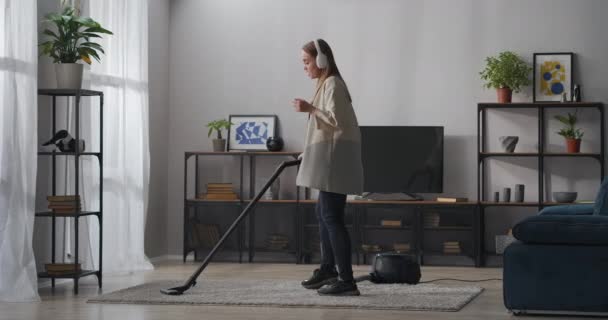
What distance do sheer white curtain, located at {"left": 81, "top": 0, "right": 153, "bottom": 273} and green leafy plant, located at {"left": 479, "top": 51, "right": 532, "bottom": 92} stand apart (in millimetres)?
2851

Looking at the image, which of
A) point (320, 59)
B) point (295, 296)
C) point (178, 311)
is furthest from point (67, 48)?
point (295, 296)

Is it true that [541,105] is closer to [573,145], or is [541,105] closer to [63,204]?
[573,145]

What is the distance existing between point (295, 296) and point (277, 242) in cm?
279

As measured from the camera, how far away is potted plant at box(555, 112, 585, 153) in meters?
7.57

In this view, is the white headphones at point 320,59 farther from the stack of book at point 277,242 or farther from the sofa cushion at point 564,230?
the stack of book at point 277,242

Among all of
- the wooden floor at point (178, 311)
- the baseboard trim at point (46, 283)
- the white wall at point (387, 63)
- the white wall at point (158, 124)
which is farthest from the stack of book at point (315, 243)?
the baseboard trim at point (46, 283)

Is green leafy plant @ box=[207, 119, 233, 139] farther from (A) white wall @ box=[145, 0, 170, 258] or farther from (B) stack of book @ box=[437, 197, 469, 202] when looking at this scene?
(B) stack of book @ box=[437, 197, 469, 202]

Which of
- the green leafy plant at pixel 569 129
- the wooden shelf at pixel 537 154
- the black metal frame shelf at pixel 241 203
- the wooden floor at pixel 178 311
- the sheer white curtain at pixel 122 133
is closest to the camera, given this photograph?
the wooden floor at pixel 178 311

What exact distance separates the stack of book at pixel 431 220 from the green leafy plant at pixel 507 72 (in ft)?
3.85

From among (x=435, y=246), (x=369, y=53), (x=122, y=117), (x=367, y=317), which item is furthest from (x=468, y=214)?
(x=367, y=317)

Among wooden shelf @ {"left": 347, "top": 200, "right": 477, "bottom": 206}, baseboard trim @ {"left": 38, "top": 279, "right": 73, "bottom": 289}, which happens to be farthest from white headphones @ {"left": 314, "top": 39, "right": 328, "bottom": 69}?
wooden shelf @ {"left": 347, "top": 200, "right": 477, "bottom": 206}

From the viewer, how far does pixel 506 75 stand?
7.61 meters

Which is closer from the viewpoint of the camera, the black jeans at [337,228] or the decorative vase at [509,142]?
the black jeans at [337,228]

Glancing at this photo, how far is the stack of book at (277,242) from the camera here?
8.01m
